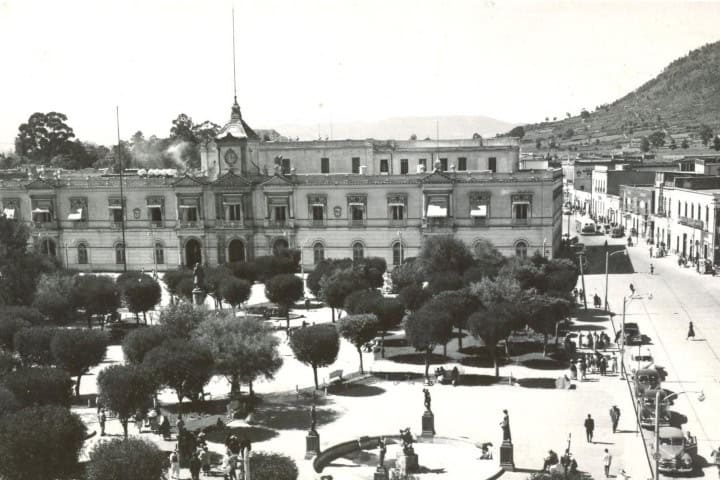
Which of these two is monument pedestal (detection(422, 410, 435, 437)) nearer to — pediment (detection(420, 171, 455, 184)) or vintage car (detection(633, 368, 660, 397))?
vintage car (detection(633, 368, 660, 397))

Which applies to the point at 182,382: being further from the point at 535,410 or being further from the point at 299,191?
the point at 299,191

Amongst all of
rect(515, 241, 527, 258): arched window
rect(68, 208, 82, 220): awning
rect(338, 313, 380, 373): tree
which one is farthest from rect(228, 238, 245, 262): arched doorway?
rect(338, 313, 380, 373): tree

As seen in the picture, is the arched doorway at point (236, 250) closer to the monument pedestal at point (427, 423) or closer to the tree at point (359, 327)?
the tree at point (359, 327)

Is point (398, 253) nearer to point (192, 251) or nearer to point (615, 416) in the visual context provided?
point (192, 251)

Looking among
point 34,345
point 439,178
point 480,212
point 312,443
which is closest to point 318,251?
point 439,178

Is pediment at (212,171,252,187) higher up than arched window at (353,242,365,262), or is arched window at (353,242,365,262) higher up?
pediment at (212,171,252,187)
